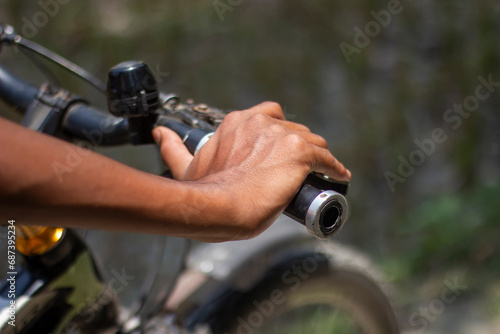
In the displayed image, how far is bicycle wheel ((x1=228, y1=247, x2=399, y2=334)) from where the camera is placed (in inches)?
57.2

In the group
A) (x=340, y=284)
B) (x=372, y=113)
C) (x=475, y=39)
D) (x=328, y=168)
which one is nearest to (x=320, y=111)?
(x=372, y=113)

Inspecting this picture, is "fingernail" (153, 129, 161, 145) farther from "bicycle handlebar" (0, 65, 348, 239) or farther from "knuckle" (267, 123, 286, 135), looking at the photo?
"knuckle" (267, 123, 286, 135)

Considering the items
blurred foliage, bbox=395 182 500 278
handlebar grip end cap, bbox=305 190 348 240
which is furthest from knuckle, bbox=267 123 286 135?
blurred foliage, bbox=395 182 500 278

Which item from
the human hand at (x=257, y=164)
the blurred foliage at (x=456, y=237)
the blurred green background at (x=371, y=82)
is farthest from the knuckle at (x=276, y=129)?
the blurred foliage at (x=456, y=237)

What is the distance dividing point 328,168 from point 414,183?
2.76m

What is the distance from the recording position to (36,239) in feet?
3.64

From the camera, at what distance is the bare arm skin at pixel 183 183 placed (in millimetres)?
628

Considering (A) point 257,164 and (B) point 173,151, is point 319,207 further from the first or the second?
(B) point 173,151

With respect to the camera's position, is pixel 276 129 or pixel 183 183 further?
pixel 276 129

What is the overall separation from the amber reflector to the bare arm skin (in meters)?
0.32

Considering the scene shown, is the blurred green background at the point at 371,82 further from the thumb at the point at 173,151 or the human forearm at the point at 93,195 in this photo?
the human forearm at the point at 93,195

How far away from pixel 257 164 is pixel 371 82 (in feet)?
8.55

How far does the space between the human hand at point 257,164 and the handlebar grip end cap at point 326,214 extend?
0.04m

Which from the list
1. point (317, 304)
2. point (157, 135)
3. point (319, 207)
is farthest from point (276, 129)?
point (317, 304)
